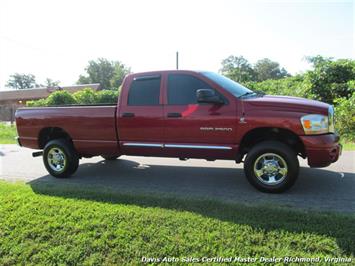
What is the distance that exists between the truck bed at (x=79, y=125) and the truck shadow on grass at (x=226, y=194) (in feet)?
2.33

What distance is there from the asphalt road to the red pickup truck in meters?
0.36

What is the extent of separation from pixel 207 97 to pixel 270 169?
58.6 inches

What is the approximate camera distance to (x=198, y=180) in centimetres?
599

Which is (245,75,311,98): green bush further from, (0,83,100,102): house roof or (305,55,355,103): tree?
(0,83,100,102): house roof

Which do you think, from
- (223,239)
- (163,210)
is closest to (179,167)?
(163,210)

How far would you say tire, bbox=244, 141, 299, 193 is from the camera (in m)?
4.83

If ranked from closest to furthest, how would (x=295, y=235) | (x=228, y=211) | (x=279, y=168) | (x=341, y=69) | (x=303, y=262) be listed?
(x=303, y=262) < (x=295, y=235) < (x=228, y=211) < (x=279, y=168) < (x=341, y=69)

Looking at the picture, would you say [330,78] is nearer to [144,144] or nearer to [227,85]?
[227,85]

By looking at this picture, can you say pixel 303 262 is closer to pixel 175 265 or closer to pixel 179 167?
pixel 175 265

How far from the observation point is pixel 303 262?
3.06m

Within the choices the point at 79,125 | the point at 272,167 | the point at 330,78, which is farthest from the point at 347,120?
the point at 79,125

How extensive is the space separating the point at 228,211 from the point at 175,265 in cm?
130

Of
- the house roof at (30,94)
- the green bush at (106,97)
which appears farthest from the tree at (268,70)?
the green bush at (106,97)

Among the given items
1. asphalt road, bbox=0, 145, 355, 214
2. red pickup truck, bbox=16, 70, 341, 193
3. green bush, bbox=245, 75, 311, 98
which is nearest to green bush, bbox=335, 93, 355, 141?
asphalt road, bbox=0, 145, 355, 214
